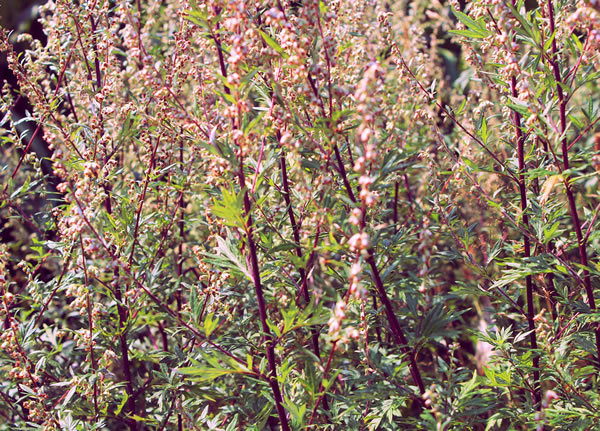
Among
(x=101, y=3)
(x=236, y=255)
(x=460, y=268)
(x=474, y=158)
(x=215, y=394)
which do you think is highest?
(x=101, y=3)

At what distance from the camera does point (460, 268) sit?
427cm

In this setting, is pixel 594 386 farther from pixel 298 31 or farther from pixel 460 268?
pixel 460 268

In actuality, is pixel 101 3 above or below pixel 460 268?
above

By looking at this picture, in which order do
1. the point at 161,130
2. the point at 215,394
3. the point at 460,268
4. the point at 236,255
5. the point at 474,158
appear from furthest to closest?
the point at 460,268, the point at 474,158, the point at 161,130, the point at 215,394, the point at 236,255

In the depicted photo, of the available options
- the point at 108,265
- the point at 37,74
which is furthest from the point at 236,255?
the point at 37,74

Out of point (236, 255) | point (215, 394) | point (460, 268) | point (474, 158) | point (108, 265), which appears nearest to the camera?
point (108, 265)

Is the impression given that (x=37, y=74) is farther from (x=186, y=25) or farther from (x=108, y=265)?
(x=108, y=265)

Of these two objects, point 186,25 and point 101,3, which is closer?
point 186,25

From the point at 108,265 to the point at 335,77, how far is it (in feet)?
3.73

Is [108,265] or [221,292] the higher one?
[108,265]

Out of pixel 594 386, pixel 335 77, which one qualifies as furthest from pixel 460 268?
pixel 335 77

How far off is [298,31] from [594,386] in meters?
1.86

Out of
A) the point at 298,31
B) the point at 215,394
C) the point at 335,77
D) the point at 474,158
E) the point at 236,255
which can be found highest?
the point at 298,31

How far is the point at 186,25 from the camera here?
219 cm
